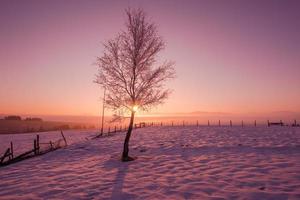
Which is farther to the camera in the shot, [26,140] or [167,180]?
[26,140]

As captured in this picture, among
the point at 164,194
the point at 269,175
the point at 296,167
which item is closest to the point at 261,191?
the point at 269,175

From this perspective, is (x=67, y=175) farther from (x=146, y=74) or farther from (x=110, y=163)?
(x=146, y=74)

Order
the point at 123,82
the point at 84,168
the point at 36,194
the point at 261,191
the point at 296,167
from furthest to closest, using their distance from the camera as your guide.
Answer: the point at 123,82, the point at 84,168, the point at 296,167, the point at 36,194, the point at 261,191

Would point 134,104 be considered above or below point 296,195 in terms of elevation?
above

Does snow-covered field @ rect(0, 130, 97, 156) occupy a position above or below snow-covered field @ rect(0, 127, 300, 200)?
below

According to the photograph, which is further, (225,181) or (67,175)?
(67,175)

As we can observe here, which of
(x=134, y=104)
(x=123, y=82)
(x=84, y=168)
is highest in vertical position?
(x=123, y=82)

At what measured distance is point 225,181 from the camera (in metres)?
11.8

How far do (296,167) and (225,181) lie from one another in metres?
5.04

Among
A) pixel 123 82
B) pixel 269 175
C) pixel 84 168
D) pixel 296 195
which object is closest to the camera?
pixel 296 195

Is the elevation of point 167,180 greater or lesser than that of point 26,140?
greater

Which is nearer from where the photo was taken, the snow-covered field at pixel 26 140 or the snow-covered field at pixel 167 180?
the snow-covered field at pixel 167 180

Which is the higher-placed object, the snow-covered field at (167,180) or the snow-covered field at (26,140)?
the snow-covered field at (167,180)

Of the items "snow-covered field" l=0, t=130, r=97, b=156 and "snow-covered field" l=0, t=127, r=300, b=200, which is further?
"snow-covered field" l=0, t=130, r=97, b=156
